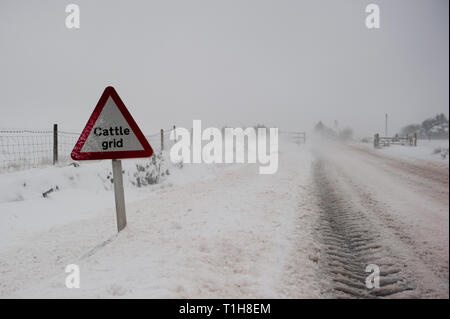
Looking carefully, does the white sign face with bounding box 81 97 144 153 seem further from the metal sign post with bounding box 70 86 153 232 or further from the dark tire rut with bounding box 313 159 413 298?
the dark tire rut with bounding box 313 159 413 298

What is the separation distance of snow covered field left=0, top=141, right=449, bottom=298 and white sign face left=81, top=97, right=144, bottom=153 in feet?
4.28

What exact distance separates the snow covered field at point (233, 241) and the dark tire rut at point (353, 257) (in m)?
0.02

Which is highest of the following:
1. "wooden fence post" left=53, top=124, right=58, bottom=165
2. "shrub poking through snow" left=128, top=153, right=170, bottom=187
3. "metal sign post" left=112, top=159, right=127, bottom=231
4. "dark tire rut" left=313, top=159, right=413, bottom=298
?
"wooden fence post" left=53, top=124, right=58, bottom=165

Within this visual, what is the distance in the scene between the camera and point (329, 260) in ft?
9.40

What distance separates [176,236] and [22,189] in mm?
5607

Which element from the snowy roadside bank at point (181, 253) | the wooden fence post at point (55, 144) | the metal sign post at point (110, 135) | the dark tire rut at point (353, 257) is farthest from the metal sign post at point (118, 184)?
the wooden fence post at point (55, 144)

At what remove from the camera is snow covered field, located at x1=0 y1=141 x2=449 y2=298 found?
2.22 m

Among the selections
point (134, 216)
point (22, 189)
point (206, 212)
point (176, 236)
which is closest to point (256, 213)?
point (206, 212)

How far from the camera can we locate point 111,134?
3264mm

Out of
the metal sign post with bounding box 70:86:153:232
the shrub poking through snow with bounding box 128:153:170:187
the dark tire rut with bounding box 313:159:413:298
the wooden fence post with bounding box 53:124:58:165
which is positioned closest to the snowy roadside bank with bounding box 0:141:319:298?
the dark tire rut with bounding box 313:159:413:298

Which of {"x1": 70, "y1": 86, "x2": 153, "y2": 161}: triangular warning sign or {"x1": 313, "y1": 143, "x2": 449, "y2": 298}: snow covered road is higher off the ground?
{"x1": 70, "y1": 86, "x2": 153, "y2": 161}: triangular warning sign

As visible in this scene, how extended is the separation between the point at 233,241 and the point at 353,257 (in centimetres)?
152

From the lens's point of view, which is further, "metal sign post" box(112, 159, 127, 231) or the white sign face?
"metal sign post" box(112, 159, 127, 231)

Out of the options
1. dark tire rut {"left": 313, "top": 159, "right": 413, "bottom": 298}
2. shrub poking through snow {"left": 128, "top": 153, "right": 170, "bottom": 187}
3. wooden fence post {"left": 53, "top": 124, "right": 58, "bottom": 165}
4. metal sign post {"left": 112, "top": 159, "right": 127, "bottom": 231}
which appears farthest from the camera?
shrub poking through snow {"left": 128, "top": 153, "right": 170, "bottom": 187}
